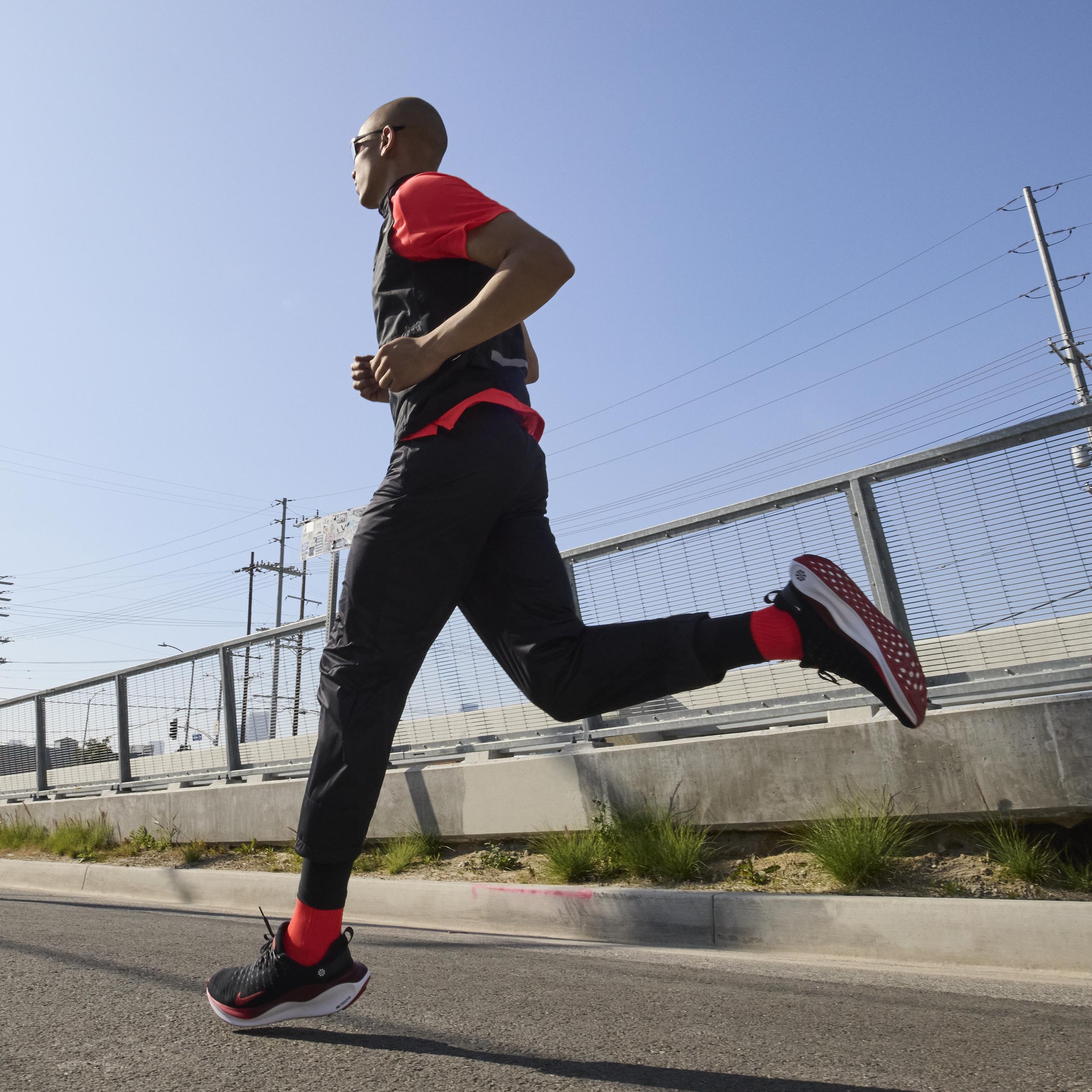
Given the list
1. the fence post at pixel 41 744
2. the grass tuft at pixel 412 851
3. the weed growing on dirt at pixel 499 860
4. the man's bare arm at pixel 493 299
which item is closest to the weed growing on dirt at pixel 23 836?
the fence post at pixel 41 744

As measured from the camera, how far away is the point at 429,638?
2109 millimetres

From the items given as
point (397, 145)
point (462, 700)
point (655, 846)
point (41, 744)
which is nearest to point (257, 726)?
point (462, 700)

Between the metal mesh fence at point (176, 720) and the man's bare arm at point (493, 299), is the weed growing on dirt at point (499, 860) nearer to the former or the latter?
the metal mesh fence at point (176, 720)

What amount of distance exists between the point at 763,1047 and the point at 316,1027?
100cm

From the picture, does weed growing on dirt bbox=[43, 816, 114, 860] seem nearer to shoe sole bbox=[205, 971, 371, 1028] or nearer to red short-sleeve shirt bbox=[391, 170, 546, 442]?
shoe sole bbox=[205, 971, 371, 1028]

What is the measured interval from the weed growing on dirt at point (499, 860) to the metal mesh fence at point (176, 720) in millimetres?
3340

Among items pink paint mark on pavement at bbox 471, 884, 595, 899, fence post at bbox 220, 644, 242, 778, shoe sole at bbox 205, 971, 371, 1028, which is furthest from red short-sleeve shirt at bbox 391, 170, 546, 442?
fence post at bbox 220, 644, 242, 778

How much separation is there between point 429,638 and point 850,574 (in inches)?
123

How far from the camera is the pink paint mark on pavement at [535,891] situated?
4246 mm

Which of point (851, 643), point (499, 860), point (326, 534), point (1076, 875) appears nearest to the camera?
point (851, 643)

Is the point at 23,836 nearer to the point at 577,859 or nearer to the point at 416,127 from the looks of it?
the point at 577,859

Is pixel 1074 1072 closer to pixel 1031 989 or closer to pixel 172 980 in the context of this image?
pixel 1031 989

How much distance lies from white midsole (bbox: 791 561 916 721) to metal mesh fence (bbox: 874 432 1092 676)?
2353 mm

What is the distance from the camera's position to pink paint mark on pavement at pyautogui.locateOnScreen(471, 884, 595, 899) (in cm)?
425
